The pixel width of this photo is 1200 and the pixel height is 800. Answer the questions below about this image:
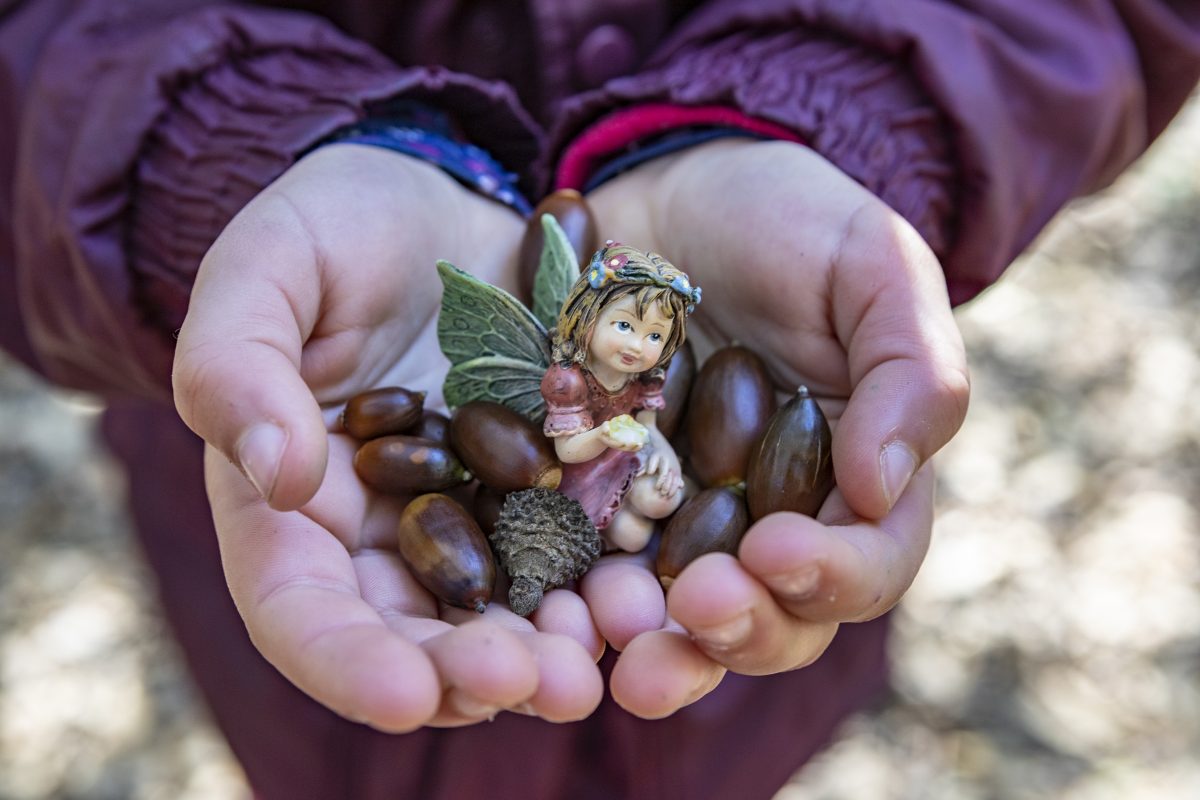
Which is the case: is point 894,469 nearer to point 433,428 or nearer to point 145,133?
point 433,428

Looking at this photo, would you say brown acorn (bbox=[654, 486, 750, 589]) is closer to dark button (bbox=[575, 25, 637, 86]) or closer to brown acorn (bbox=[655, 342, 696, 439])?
brown acorn (bbox=[655, 342, 696, 439])

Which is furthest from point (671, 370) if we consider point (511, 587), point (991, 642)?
point (991, 642)

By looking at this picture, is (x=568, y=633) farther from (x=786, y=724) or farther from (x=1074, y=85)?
(x=1074, y=85)

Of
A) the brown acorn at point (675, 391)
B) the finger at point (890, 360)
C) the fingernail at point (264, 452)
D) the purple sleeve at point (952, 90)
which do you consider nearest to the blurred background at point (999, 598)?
the purple sleeve at point (952, 90)

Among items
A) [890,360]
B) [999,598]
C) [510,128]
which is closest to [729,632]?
[890,360]

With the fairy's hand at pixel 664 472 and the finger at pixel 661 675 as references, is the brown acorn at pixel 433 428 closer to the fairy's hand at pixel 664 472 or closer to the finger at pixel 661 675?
the fairy's hand at pixel 664 472

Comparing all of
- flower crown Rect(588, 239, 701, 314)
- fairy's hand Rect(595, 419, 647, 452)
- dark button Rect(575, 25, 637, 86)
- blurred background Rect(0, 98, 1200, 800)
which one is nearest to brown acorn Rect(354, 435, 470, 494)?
fairy's hand Rect(595, 419, 647, 452)
